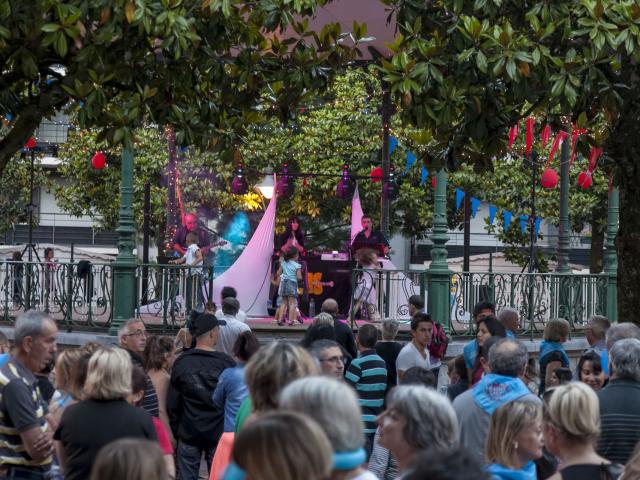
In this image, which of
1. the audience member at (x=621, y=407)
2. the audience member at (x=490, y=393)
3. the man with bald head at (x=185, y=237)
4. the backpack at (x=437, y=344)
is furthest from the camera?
the man with bald head at (x=185, y=237)

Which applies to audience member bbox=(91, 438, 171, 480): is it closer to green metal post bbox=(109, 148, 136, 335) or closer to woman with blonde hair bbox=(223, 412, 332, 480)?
woman with blonde hair bbox=(223, 412, 332, 480)

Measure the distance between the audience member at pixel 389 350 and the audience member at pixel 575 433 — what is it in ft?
17.8

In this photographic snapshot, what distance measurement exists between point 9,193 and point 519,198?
1709 centimetres

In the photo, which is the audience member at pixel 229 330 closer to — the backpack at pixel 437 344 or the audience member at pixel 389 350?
the audience member at pixel 389 350

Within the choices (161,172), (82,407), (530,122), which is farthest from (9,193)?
(82,407)

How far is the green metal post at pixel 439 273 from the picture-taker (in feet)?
56.4

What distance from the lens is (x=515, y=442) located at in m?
5.76

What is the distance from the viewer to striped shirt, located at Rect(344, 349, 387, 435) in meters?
9.26

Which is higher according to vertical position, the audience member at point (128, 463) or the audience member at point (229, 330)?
the audience member at point (229, 330)

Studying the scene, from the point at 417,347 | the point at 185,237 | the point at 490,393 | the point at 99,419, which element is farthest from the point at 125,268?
the point at 99,419

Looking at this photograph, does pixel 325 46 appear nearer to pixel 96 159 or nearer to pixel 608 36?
pixel 608 36

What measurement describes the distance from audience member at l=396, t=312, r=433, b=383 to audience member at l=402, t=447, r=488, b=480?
710 centimetres

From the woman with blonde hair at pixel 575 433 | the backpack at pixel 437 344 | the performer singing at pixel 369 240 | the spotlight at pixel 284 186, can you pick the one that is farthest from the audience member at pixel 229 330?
the spotlight at pixel 284 186

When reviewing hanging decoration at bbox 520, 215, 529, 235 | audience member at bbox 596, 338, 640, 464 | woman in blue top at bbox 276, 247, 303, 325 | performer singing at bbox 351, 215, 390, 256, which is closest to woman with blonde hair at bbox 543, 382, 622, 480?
audience member at bbox 596, 338, 640, 464
